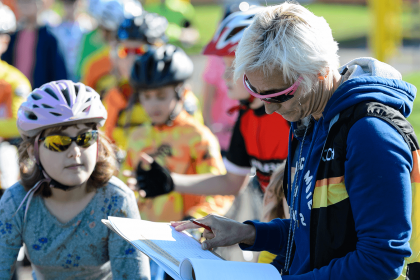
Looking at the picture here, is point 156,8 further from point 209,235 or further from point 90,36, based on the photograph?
point 209,235

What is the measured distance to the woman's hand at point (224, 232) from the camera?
2260 mm

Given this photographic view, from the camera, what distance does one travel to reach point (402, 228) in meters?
1.66

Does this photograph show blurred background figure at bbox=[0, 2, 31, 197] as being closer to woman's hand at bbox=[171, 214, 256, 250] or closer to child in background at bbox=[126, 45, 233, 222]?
child in background at bbox=[126, 45, 233, 222]

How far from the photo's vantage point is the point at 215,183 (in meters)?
3.81

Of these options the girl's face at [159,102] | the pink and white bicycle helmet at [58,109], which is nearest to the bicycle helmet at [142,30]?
the girl's face at [159,102]

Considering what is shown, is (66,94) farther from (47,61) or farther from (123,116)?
(47,61)

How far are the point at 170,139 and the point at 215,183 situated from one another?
0.74m

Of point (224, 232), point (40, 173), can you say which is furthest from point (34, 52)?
point (224, 232)

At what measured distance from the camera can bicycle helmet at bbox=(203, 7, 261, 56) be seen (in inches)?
156

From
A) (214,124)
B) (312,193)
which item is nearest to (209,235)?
(312,193)

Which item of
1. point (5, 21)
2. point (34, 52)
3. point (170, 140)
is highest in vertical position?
point (5, 21)

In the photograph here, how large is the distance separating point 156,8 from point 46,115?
24.5 feet

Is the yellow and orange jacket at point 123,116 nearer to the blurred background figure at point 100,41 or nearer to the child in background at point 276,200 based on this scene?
the blurred background figure at point 100,41

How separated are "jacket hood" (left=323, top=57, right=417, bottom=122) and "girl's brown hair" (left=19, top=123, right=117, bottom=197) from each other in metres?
1.42
